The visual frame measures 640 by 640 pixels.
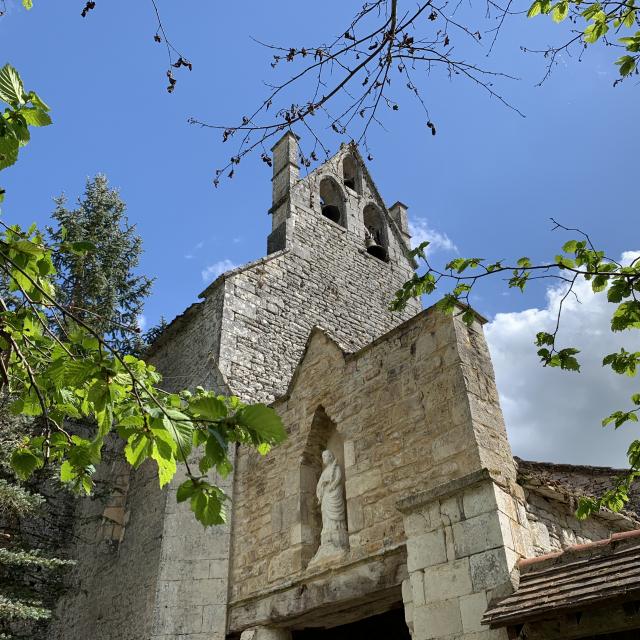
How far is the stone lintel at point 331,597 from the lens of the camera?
595cm

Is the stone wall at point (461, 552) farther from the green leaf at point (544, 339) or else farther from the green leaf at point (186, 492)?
the green leaf at point (186, 492)

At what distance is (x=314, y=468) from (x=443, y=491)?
2435mm

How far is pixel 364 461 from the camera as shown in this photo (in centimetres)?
676

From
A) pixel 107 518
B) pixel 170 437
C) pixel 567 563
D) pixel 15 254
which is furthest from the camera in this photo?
pixel 107 518

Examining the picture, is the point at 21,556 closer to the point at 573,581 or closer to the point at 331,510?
the point at 331,510

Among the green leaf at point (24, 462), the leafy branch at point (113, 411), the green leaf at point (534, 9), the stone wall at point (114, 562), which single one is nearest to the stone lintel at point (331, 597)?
the stone wall at point (114, 562)

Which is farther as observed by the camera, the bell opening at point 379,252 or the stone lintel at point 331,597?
the bell opening at point 379,252

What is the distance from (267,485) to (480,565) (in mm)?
3468

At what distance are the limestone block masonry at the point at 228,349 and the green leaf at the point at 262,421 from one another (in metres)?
3.82

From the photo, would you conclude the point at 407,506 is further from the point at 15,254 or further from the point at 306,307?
the point at 306,307

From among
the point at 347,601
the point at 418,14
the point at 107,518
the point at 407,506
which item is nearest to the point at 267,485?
the point at 347,601

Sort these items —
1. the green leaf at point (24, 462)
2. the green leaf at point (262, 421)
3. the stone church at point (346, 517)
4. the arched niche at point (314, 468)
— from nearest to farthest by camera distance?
the green leaf at point (262, 421) → the green leaf at point (24, 462) → the stone church at point (346, 517) → the arched niche at point (314, 468)

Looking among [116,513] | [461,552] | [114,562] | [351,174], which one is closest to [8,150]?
[461,552]

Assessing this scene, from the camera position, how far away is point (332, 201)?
14.3 meters
